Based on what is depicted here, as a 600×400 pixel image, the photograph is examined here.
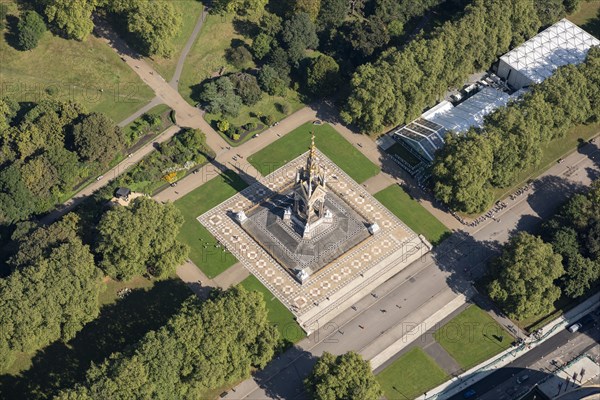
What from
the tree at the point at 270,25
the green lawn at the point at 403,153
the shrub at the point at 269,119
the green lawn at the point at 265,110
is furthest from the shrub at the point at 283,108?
the green lawn at the point at 403,153

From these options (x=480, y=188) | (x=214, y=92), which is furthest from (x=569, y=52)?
(x=214, y=92)

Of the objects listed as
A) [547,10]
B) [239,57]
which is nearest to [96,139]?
[239,57]

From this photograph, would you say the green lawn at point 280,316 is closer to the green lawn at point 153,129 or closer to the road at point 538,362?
the road at point 538,362

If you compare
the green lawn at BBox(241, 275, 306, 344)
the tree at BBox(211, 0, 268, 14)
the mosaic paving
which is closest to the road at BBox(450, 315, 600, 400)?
the green lawn at BBox(241, 275, 306, 344)

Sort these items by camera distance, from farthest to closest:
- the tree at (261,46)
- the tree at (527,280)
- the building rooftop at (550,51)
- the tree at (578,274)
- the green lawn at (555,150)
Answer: the tree at (261,46), the building rooftop at (550,51), the green lawn at (555,150), the tree at (578,274), the tree at (527,280)

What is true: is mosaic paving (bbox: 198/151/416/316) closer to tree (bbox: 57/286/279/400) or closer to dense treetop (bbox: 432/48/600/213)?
tree (bbox: 57/286/279/400)

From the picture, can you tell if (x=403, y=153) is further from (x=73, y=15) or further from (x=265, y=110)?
(x=73, y=15)
